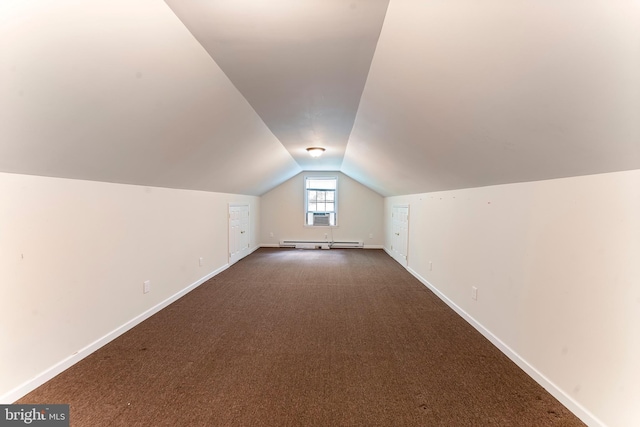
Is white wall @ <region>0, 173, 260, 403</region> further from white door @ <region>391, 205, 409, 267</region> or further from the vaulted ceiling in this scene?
white door @ <region>391, 205, 409, 267</region>

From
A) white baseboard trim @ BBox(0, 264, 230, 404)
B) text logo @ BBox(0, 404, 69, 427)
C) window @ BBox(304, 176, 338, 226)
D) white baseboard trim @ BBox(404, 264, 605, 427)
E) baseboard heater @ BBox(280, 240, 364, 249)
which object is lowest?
text logo @ BBox(0, 404, 69, 427)

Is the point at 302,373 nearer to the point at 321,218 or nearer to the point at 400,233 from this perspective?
the point at 400,233

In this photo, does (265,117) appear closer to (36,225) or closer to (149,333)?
(36,225)

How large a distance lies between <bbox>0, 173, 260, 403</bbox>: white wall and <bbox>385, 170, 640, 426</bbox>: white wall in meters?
3.33

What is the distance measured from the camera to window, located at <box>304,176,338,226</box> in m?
7.85

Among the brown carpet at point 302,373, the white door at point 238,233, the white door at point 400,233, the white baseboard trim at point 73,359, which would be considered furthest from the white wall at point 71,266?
the white door at point 400,233

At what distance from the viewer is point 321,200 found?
7.94 m

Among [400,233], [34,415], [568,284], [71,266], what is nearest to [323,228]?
[400,233]

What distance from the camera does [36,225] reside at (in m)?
1.86

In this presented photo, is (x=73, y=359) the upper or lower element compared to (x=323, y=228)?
lower

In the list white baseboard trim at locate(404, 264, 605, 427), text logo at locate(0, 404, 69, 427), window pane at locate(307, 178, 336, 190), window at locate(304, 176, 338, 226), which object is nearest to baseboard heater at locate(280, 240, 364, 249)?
window at locate(304, 176, 338, 226)

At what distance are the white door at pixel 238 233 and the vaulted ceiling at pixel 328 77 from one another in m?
2.89

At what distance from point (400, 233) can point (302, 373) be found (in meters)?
4.30

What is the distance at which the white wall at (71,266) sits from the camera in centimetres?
172
